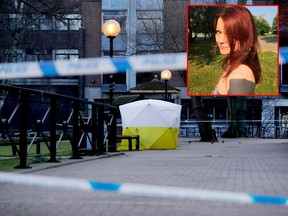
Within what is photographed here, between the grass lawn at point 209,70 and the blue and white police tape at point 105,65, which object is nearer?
the blue and white police tape at point 105,65

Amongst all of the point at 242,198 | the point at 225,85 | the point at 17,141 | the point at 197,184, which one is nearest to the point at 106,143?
the point at 17,141

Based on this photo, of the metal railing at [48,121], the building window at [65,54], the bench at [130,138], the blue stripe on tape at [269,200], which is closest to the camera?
the blue stripe on tape at [269,200]

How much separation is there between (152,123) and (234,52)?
971 cm

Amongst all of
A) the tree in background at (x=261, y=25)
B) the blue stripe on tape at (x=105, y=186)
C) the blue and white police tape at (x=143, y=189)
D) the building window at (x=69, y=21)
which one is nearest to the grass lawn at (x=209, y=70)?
the tree in background at (x=261, y=25)

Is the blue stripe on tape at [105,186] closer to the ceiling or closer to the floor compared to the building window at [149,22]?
closer to the floor

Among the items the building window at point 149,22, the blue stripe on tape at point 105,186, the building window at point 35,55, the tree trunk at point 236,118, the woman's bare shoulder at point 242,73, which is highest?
the building window at point 149,22

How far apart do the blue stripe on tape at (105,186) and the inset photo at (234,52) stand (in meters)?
22.0

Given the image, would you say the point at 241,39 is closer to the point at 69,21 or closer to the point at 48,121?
the point at 69,21

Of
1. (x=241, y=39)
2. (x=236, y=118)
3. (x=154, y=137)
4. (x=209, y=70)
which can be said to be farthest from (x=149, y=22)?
(x=154, y=137)

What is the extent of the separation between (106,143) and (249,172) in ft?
27.2

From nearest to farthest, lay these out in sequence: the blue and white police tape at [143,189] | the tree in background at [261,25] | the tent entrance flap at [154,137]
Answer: the blue and white police tape at [143,189], the tent entrance flap at [154,137], the tree in background at [261,25]

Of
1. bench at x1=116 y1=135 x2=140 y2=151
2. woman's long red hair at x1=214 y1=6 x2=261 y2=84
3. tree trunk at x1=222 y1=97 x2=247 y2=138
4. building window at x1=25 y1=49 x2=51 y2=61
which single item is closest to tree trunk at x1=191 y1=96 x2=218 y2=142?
woman's long red hair at x1=214 y1=6 x2=261 y2=84

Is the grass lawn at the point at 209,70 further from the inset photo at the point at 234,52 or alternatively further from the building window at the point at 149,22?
the building window at the point at 149,22

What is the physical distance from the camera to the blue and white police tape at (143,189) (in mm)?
6906
